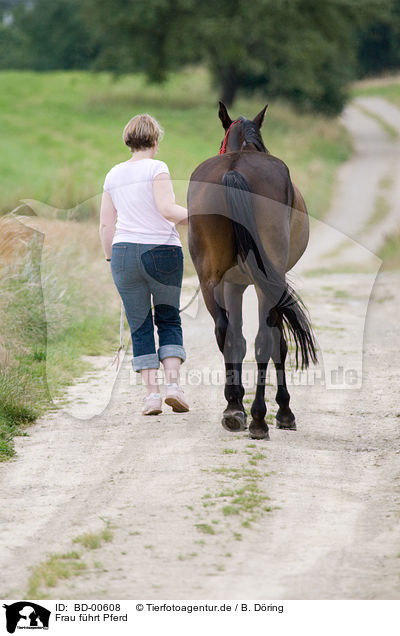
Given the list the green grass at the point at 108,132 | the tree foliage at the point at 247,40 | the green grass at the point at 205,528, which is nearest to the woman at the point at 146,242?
the green grass at the point at 205,528

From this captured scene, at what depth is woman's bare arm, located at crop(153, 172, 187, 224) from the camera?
5.52m

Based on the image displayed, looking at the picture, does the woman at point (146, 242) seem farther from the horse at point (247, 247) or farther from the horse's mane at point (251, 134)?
the horse's mane at point (251, 134)

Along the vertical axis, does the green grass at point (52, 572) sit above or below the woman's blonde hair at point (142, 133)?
below

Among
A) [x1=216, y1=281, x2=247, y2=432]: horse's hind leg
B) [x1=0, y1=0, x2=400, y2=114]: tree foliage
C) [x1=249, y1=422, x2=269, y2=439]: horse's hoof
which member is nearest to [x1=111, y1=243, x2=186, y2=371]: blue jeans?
[x1=216, y1=281, x2=247, y2=432]: horse's hind leg

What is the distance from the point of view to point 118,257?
5.66m

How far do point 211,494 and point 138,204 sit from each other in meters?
2.00

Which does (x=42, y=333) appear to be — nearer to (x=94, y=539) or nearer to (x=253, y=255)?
(x=253, y=255)

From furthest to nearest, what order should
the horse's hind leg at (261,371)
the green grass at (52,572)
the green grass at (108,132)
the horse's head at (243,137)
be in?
1. the green grass at (108,132)
2. the horse's head at (243,137)
3. the horse's hind leg at (261,371)
4. the green grass at (52,572)

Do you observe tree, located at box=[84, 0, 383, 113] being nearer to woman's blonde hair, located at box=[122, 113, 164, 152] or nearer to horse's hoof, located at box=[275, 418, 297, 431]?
woman's blonde hair, located at box=[122, 113, 164, 152]

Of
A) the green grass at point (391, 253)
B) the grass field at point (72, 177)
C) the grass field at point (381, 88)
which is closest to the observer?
the grass field at point (72, 177)

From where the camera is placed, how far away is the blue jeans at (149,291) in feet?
18.4

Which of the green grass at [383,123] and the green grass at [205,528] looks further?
the green grass at [383,123]
